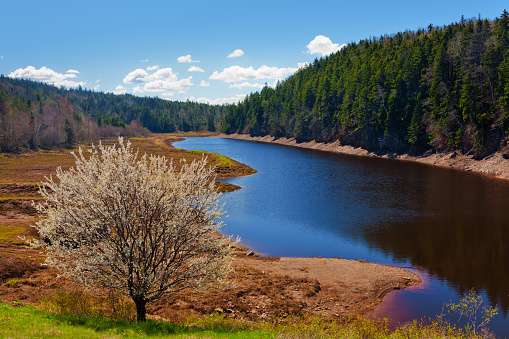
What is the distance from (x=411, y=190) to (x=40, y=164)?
93712 mm

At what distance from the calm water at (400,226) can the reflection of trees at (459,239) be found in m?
0.09

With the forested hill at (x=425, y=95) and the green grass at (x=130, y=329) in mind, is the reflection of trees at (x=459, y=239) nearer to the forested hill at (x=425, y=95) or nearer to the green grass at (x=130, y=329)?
the green grass at (x=130, y=329)

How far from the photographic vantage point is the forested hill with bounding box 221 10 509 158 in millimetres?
82938

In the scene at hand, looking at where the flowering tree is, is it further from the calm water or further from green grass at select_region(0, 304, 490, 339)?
the calm water

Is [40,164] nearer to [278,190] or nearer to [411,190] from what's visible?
[278,190]

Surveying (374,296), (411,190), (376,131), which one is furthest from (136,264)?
(376,131)

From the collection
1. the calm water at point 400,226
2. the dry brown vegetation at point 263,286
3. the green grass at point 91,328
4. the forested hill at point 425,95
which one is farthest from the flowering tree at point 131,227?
the forested hill at point 425,95

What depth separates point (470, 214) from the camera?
145 feet

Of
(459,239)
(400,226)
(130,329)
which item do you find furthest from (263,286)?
(459,239)

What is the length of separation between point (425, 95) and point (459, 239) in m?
81.9

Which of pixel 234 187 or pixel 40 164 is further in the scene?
pixel 40 164

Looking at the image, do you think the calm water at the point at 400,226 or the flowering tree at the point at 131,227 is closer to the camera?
the flowering tree at the point at 131,227

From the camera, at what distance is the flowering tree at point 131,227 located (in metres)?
16.0

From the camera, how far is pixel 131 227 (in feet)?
54.0
